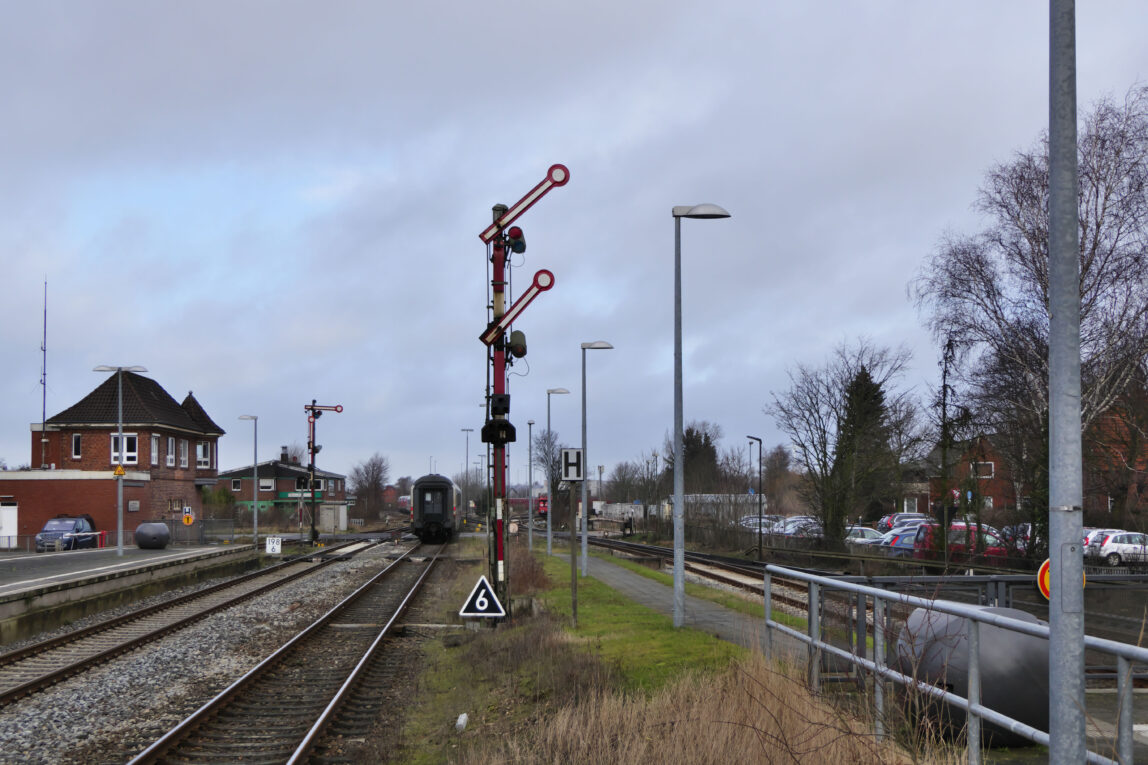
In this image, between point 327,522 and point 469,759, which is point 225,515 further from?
point 469,759

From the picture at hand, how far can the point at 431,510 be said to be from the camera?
5219cm

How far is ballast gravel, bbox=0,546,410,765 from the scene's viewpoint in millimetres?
9648

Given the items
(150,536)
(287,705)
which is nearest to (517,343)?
(287,705)

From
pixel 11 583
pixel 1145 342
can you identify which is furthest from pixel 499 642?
pixel 1145 342

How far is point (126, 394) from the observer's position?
58500 millimetres

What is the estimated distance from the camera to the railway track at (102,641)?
13055 mm

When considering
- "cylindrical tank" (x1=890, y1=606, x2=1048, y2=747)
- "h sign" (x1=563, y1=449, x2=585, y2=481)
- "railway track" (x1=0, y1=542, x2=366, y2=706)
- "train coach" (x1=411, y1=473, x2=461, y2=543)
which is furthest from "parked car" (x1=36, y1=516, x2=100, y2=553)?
"cylindrical tank" (x1=890, y1=606, x2=1048, y2=747)

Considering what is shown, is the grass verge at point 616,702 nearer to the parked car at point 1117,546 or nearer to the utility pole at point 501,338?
the utility pole at point 501,338

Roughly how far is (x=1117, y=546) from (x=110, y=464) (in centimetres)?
5153

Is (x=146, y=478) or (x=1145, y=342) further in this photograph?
(x=146, y=478)

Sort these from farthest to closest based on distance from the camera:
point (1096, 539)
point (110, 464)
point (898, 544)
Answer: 1. point (110, 464)
2. point (898, 544)
3. point (1096, 539)

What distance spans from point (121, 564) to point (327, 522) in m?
47.1

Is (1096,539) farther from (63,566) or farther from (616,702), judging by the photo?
(63,566)

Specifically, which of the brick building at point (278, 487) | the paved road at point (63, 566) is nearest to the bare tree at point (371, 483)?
the brick building at point (278, 487)
